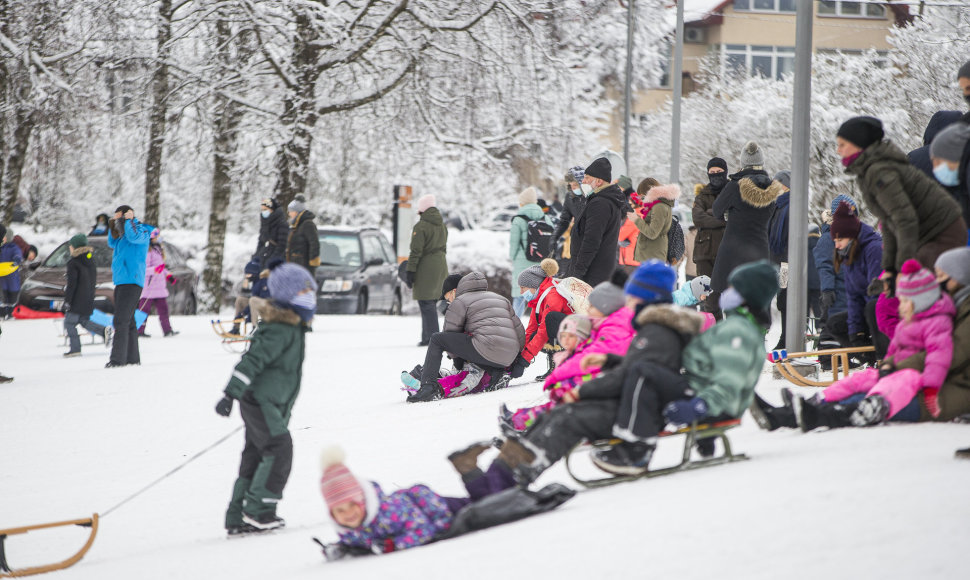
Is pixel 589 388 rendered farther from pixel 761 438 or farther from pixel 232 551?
pixel 232 551

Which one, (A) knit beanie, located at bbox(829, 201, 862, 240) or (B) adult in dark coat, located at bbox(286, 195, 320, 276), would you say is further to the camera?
(B) adult in dark coat, located at bbox(286, 195, 320, 276)

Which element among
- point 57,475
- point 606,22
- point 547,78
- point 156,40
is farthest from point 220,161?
point 57,475

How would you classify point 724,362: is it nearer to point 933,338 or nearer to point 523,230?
point 933,338

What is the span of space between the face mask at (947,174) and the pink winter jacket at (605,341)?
201 centimetres

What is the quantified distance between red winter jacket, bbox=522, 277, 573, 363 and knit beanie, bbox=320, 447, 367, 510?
471cm

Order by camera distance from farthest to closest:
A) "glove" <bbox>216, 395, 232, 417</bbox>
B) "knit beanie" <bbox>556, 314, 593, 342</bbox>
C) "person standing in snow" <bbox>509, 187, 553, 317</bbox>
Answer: "person standing in snow" <bbox>509, 187, 553, 317</bbox> < "knit beanie" <bbox>556, 314, 593, 342</bbox> < "glove" <bbox>216, 395, 232, 417</bbox>

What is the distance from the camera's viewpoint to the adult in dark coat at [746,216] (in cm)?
873

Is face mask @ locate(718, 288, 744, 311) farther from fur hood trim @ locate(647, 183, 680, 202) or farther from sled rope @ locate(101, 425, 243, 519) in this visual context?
fur hood trim @ locate(647, 183, 680, 202)

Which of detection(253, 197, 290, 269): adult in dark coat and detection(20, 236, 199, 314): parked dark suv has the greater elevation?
detection(253, 197, 290, 269): adult in dark coat

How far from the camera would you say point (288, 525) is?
19.5 feet

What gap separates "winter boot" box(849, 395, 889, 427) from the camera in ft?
19.1

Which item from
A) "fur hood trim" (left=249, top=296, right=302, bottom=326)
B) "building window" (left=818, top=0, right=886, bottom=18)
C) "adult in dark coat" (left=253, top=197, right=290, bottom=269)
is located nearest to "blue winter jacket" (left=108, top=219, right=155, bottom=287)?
"adult in dark coat" (left=253, top=197, right=290, bottom=269)

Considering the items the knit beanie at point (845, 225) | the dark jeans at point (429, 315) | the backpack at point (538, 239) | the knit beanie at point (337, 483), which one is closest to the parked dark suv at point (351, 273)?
the dark jeans at point (429, 315)

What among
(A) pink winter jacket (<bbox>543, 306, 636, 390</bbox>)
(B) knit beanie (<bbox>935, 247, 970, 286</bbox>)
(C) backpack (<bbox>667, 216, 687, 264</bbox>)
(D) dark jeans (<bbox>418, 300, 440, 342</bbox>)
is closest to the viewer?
(B) knit beanie (<bbox>935, 247, 970, 286</bbox>)
